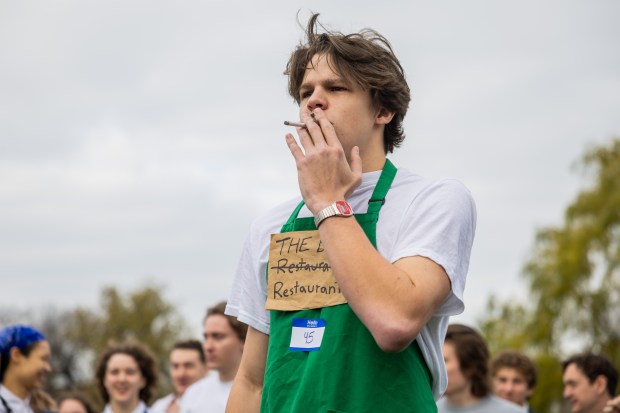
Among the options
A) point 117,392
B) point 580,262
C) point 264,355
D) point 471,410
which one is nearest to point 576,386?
point 471,410

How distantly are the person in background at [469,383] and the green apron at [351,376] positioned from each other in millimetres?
5511

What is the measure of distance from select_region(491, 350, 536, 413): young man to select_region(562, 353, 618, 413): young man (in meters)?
0.74

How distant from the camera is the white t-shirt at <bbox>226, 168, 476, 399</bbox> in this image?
10.1ft

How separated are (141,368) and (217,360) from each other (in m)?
1.57

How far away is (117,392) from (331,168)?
24.3ft

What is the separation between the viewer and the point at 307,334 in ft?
10.2

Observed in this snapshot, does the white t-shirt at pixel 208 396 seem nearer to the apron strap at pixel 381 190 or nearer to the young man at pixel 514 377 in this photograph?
the young man at pixel 514 377

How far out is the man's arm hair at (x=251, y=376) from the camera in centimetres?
347

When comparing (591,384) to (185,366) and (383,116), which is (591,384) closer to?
(185,366)

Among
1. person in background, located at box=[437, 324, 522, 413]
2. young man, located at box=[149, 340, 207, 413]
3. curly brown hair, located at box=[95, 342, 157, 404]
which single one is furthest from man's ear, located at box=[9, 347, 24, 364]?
person in background, located at box=[437, 324, 522, 413]

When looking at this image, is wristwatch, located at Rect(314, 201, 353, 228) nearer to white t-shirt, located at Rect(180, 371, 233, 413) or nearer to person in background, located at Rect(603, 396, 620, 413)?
person in background, located at Rect(603, 396, 620, 413)

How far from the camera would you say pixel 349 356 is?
9.91ft

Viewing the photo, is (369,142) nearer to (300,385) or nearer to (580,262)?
(300,385)

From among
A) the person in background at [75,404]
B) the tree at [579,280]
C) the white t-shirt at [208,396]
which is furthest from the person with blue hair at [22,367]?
the tree at [579,280]
